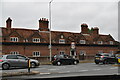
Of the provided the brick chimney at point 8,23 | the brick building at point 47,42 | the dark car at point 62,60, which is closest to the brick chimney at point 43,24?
the brick building at point 47,42

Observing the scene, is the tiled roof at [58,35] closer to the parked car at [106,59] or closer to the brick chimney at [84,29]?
the brick chimney at [84,29]

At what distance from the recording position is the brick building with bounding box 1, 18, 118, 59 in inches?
1526

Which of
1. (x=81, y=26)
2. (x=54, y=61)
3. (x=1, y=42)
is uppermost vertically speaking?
(x=81, y=26)

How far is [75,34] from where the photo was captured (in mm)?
48375

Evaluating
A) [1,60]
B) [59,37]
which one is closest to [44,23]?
[59,37]

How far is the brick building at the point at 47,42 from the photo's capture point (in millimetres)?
38750

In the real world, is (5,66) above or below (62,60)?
below

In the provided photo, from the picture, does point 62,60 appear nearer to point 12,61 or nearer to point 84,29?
point 12,61

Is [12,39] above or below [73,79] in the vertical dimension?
above

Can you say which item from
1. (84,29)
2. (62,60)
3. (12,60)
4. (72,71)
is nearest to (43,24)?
(84,29)

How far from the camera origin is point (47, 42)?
42.1 m

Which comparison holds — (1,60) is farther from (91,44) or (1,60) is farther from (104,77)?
(91,44)

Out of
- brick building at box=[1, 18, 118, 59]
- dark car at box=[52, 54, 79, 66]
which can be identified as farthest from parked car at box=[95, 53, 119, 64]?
brick building at box=[1, 18, 118, 59]

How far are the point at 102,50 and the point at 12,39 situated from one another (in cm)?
2186
